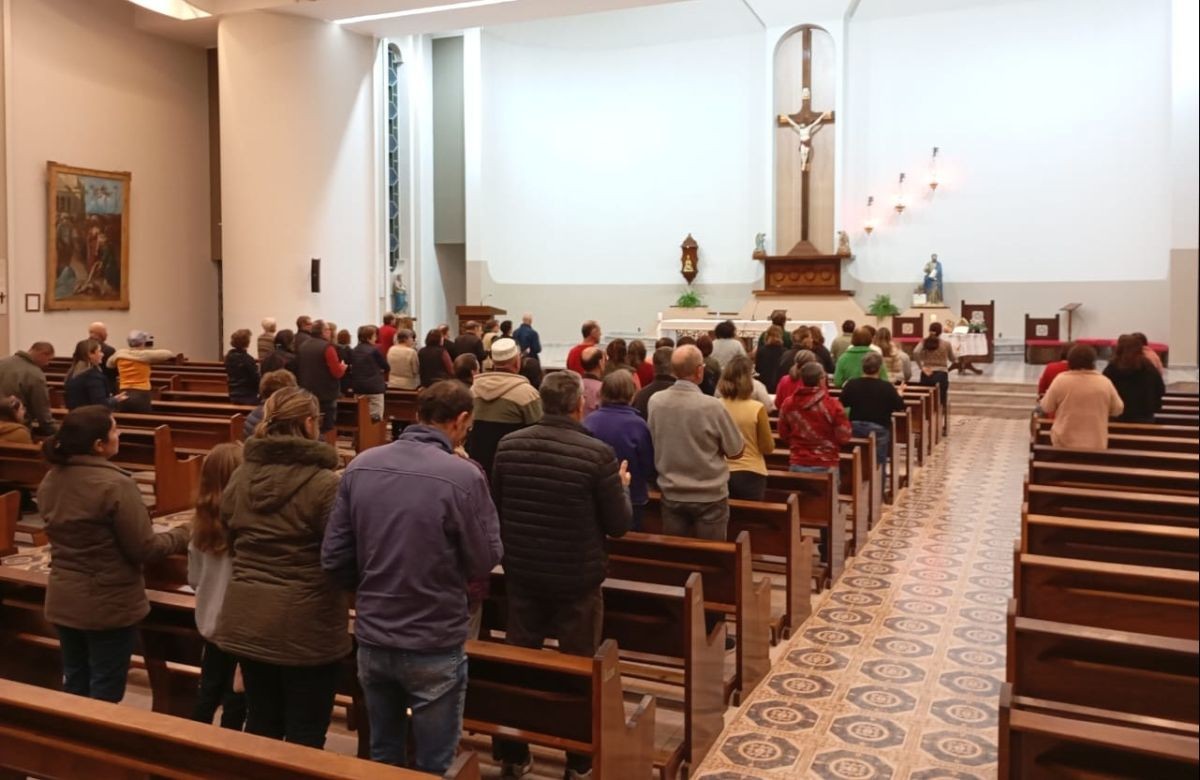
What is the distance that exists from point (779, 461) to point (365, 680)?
197 inches

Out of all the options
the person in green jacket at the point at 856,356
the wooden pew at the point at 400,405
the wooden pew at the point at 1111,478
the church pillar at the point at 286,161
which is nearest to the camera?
the wooden pew at the point at 1111,478

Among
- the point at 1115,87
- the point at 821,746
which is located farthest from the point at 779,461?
the point at 1115,87

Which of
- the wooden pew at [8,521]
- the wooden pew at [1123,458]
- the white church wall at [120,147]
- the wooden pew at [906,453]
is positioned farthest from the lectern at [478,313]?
the wooden pew at [1123,458]

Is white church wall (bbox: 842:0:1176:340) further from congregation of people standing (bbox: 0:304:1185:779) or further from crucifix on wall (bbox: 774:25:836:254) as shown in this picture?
congregation of people standing (bbox: 0:304:1185:779)

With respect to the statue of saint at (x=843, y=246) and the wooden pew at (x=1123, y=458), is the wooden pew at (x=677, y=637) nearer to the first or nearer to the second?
the wooden pew at (x=1123, y=458)

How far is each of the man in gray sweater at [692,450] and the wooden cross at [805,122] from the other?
646 inches


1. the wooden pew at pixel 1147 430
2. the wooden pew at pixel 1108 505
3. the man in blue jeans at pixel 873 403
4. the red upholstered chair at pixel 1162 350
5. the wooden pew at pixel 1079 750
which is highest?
the red upholstered chair at pixel 1162 350

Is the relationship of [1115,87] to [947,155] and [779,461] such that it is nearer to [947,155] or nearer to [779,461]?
[947,155]

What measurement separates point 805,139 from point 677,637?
1823 cm

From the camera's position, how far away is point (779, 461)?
25.0 feet

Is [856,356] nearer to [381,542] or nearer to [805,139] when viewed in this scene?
[381,542]

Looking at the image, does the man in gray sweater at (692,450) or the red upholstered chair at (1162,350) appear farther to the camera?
the red upholstered chair at (1162,350)

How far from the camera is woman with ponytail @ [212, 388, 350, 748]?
3074 millimetres

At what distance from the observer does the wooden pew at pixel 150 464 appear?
25.2 ft
